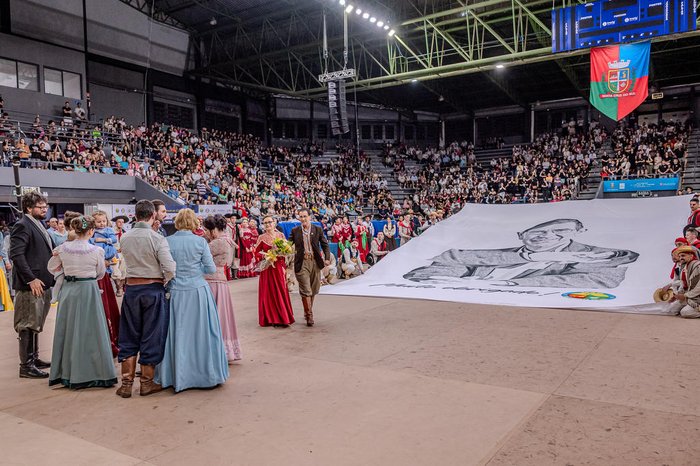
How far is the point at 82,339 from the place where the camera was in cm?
450

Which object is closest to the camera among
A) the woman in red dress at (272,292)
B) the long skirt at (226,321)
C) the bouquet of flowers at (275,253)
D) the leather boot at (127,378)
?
the leather boot at (127,378)

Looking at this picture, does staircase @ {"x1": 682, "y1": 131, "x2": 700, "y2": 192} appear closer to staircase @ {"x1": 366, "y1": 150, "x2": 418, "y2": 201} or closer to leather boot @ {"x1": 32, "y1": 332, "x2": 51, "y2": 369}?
staircase @ {"x1": 366, "y1": 150, "x2": 418, "y2": 201}

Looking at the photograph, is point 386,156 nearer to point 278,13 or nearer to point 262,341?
point 278,13

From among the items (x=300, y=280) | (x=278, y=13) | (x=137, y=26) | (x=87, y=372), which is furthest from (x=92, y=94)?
(x=87, y=372)


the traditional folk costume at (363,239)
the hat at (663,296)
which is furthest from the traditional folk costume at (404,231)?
the hat at (663,296)

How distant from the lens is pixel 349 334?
6.41 m

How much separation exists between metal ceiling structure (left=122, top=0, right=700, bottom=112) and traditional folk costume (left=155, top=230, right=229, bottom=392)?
15.0 metres

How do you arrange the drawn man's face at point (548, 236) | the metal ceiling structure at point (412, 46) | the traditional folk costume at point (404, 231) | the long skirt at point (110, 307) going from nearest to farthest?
the long skirt at point (110, 307) < the drawn man's face at point (548, 236) < the traditional folk costume at point (404, 231) < the metal ceiling structure at point (412, 46)

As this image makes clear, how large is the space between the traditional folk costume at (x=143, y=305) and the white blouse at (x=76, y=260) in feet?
1.68

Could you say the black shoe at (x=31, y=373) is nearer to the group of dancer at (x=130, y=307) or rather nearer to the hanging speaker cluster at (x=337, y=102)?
the group of dancer at (x=130, y=307)

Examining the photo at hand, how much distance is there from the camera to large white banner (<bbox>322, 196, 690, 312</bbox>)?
843 centimetres

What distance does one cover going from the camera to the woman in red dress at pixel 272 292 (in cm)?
698
